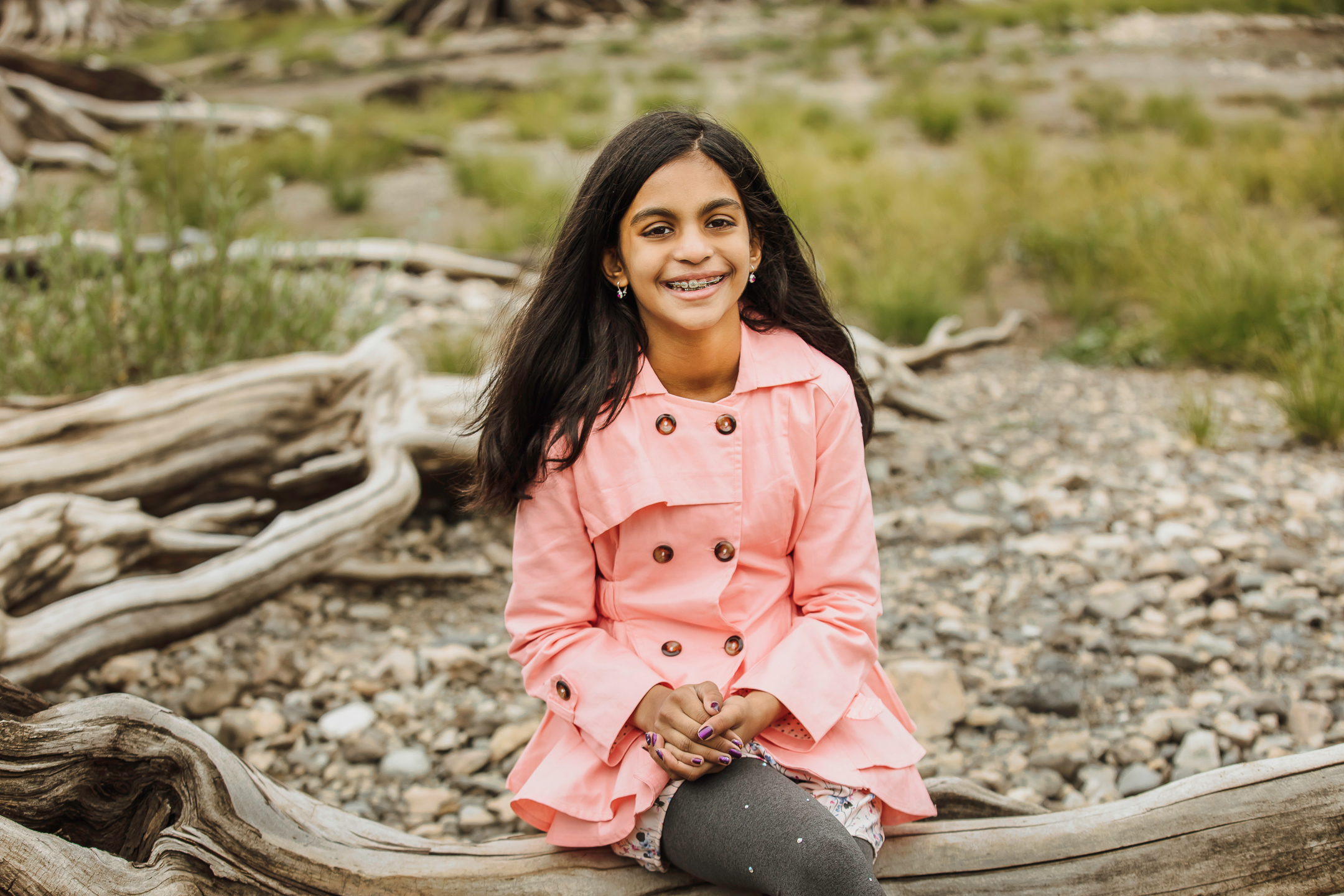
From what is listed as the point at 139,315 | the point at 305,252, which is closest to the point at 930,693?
the point at 139,315

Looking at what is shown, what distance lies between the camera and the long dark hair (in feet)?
5.58

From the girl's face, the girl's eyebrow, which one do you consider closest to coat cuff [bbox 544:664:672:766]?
the girl's face

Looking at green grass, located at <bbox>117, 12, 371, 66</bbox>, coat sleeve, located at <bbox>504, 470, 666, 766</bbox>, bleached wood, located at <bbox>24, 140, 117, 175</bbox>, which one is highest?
green grass, located at <bbox>117, 12, 371, 66</bbox>

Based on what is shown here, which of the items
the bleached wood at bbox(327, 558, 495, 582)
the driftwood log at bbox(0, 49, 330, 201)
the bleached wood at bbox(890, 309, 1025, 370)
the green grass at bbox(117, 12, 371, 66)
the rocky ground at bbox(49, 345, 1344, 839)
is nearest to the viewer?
the rocky ground at bbox(49, 345, 1344, 839)

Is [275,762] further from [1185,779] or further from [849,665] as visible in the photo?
[1185,779]

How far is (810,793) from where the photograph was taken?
1.61m

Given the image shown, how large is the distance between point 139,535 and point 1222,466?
12.4 feet

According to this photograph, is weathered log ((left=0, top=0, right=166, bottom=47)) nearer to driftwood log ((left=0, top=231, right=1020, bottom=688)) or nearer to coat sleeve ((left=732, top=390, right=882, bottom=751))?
driftwood log ((left=0, top=231, right=1020, bottom=688))

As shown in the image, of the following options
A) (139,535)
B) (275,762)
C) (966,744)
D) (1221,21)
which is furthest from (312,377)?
(1221,21)

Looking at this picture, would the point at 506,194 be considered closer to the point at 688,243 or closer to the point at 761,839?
the point at 688,243

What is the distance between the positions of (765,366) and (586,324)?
338 mm

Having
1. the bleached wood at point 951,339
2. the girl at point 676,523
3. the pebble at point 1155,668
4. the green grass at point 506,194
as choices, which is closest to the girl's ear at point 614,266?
the girl at point 676,523

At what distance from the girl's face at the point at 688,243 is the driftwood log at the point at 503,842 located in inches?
38.2

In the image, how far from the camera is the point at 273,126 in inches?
408
